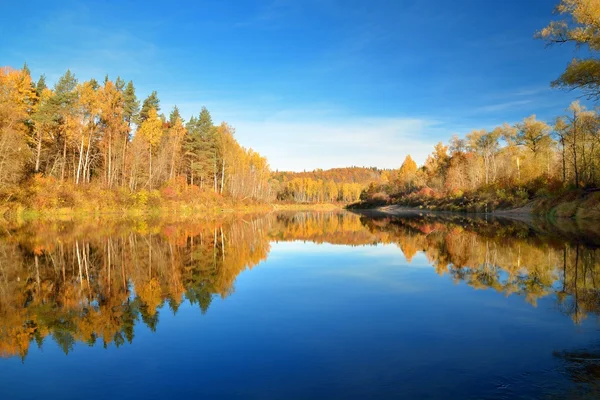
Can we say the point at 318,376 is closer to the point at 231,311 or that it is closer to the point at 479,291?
the point at 231,311

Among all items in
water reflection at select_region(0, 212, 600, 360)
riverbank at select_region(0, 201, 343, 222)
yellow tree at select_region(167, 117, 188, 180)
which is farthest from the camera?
yellow tree at select_region(167, 117, 188, 180)

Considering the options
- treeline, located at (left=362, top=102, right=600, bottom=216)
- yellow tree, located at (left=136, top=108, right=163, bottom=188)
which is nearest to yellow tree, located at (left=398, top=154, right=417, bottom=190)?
treeline, located at (left=362, top=102, right=600, bottom=216)

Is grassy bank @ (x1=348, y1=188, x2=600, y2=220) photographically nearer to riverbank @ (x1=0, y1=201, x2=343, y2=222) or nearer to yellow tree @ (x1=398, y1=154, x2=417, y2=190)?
yellow tree @ (x1=398, y1=154, x2=417, y2=190)

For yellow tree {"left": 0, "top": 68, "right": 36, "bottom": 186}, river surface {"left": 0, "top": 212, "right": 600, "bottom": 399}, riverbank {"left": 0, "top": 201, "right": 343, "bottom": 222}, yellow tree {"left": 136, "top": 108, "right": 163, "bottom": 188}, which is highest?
yellow tree {"left": 136, "top": 108, "right": 163, "bottom": 188}

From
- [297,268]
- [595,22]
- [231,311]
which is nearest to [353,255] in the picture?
[297,268]

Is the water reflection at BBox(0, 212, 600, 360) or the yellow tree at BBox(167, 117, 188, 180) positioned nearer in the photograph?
the water reflection at BBox(0, 212, 600, 360)

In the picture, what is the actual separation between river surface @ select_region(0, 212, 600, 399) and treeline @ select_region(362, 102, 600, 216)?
26619 millimetres

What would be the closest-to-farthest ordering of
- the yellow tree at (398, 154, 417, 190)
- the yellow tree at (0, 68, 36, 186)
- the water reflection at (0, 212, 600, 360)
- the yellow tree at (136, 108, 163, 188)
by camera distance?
the water reflection at (0, 212, 600, 360) < the yellow tree at (0, 68, 36, 186) < the yellow tree at (136, 108, 163, 188) < the yellow tree at (398, 154, 417, 190)

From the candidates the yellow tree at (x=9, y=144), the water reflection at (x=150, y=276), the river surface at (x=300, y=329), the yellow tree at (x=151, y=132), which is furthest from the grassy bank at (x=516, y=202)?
the yellow tree at (x=151, y=132)

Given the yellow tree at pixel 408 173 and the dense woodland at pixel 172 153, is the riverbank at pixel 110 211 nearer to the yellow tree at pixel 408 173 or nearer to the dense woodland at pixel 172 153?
the dense woodland at pixel 172 153

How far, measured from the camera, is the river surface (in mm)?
4184

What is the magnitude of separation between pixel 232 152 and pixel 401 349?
6378 centimetres

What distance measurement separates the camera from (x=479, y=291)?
28.0 feet

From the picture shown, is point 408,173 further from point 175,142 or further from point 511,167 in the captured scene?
point 175,142
